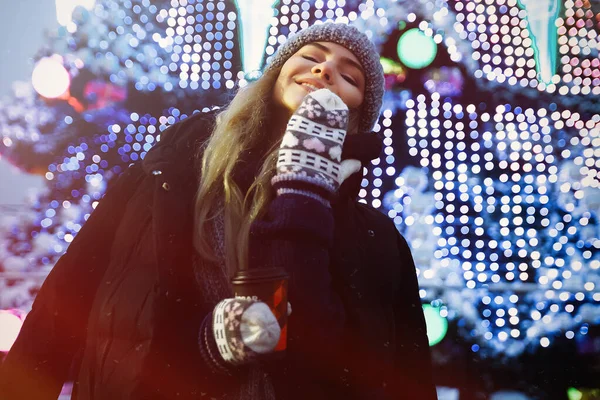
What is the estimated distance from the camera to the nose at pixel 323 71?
765 mm

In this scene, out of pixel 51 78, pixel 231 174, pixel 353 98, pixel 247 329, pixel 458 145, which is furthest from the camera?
pixel 51 78

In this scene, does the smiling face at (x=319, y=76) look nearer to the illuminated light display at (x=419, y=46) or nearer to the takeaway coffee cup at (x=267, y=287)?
the takeaway coffee cup at (x=267, y=287)

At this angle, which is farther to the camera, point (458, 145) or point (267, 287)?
point (458, 145)

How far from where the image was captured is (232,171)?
0.69 m

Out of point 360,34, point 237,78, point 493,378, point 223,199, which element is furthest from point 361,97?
point 493,378

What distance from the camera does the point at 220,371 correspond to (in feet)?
1.72

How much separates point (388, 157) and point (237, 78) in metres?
0.57

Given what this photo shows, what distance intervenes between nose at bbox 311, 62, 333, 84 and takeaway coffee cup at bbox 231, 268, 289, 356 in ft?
1.31

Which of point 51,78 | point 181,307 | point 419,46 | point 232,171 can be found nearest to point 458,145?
point 419,46

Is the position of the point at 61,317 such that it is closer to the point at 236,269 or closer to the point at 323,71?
the point at 236,269

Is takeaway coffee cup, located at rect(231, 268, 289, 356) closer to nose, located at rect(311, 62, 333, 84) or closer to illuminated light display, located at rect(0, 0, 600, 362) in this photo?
nose, located at rect(311, 62, 333, 84)

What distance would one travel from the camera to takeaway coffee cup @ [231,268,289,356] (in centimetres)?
48

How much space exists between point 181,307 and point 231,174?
0.21 meters

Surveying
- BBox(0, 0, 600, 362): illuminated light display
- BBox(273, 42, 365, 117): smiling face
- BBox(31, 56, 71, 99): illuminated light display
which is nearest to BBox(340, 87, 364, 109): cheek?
BBox(273, 42, 365, 117): smiling face
